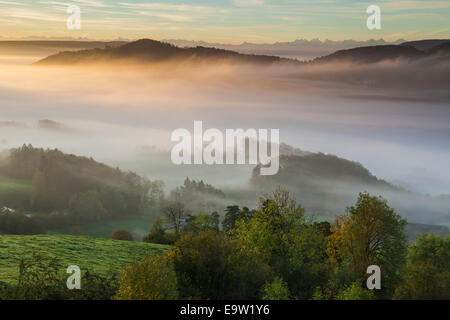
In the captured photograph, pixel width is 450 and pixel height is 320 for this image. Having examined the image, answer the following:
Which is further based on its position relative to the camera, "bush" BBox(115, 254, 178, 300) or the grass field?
the grass field

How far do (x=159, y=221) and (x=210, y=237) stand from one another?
74941 millimetres

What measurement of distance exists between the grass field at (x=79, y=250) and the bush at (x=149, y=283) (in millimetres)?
32273

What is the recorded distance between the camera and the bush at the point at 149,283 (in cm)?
3956

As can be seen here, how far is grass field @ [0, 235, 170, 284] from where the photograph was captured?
7988cm

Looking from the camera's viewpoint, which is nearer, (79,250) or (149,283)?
(149,283)

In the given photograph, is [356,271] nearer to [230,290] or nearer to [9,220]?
[230,290]

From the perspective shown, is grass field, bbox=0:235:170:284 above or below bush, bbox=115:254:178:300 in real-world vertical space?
below

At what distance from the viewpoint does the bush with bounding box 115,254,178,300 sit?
1558 inches

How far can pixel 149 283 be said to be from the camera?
40.0 m

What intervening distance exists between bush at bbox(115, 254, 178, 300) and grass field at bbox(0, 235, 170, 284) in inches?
1271

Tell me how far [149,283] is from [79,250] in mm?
59213
